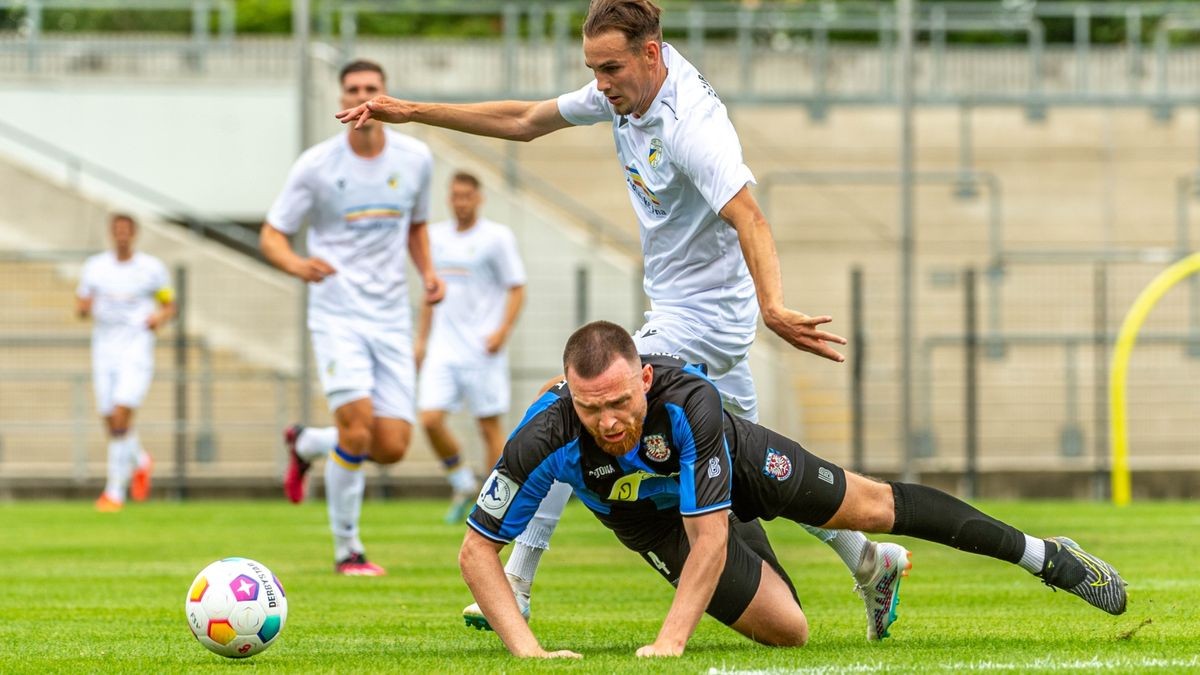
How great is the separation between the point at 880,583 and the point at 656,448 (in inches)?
50.3

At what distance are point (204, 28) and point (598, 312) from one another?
11.3 meters

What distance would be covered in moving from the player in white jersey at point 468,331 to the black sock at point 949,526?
337 inches

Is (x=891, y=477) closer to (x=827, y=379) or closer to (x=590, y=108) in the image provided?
(x=827, y=379)

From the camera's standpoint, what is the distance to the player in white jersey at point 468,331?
14.6 meters

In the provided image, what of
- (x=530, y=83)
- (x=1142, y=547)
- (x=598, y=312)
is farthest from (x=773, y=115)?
(x=1142, y=547)

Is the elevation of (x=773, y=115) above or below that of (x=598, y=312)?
above

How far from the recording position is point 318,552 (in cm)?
1146

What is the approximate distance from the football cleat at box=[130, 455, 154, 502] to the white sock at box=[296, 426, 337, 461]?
7246 mm

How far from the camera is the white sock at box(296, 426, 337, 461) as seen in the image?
34.7 ft

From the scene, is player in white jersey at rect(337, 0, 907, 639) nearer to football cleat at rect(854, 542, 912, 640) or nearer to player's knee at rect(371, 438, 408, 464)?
football cleat at rect(854, 542, 912, 640)

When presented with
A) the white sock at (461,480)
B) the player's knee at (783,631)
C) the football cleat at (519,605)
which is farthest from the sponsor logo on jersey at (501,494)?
the white sock at (461,480)

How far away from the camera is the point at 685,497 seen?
576cm

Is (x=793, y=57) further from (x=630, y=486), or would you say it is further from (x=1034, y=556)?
(x=630, y=486)

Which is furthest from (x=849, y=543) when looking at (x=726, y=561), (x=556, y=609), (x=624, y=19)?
(x=624, y=19)
